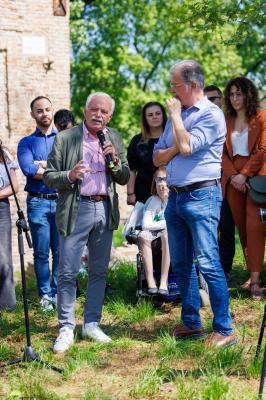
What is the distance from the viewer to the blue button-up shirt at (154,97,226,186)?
4907 mm

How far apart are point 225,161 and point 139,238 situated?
1191mm

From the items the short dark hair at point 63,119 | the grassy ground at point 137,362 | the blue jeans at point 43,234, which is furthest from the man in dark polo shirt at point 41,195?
the grassy ground at point 137,362

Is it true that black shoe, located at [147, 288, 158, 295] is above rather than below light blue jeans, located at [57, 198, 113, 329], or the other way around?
below

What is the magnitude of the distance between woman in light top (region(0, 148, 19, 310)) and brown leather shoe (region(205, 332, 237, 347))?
256cm

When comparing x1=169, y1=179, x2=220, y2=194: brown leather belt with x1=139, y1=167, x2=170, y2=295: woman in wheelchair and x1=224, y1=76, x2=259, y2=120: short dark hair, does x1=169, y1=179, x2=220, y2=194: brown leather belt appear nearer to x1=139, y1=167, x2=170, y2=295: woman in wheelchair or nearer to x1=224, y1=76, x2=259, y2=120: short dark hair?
x1=139, y1=167, x2=170, y2=295: woman in wheelchair

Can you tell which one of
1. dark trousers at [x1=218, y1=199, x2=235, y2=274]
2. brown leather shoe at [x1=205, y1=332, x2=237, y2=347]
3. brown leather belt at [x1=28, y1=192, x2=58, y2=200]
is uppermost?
brown leather belt at [x1=28, y1=192, x2=58, y2=200]

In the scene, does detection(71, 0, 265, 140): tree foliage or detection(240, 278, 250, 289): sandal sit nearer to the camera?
detection(240, 278, 250, 289): sandal

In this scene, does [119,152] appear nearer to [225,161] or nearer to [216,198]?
[216,198]

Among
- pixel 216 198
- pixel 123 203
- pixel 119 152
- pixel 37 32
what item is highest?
pixel 37 32

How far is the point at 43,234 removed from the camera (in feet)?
22.4

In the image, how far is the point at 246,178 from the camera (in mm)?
6633

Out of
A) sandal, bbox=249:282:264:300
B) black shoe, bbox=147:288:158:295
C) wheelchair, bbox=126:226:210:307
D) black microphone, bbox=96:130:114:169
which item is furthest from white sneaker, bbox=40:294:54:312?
black microphone, bbox=96:130:114:169

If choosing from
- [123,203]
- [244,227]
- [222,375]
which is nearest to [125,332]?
[222,375]

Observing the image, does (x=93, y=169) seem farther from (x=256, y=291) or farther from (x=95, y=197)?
(x=256, y=291)
